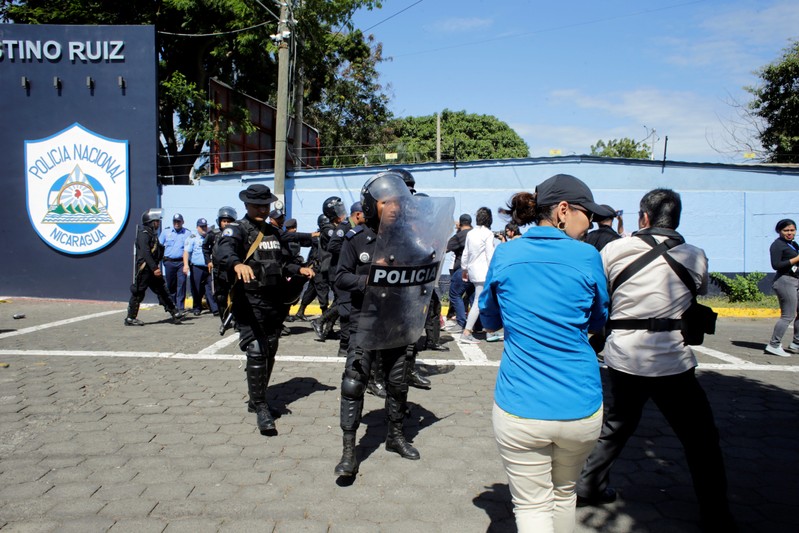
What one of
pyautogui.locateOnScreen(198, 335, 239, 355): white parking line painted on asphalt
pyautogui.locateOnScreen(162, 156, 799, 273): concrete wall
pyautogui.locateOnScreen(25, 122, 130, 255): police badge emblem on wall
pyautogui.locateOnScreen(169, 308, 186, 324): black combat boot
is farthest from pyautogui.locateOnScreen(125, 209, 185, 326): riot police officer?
pyautogui.locateOnScreen(162, 156, 799, 273): concrete wall

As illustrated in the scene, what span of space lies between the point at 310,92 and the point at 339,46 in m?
1.94

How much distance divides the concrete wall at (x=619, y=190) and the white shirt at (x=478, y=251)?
18.4 feet

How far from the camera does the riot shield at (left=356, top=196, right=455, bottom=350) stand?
345 cm

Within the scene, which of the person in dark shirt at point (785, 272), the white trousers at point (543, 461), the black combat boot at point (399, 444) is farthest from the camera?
the person in dark shirt at point (785, 272)

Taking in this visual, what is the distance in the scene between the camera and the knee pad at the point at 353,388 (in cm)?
374

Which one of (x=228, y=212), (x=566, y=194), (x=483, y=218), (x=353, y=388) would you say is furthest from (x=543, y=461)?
(x=228, y=212)

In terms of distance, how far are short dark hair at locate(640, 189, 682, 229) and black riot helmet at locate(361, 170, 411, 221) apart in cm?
143

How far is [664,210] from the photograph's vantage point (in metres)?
3.23

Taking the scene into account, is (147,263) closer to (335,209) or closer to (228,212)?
(228,212)

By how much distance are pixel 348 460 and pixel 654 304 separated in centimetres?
208

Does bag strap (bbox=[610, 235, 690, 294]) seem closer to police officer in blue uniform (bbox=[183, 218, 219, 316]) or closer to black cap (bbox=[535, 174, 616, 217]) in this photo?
black cap (bbox=[535, 174, 616, 217])

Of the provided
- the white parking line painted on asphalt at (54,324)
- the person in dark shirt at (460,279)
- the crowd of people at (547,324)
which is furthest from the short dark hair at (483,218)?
the white parking line painted on asphalt at (54,324)

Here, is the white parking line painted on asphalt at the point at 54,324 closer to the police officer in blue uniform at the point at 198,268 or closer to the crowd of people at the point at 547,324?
the police officer in blue uniform at the point at 198,268

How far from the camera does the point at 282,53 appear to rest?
41.8 feet
